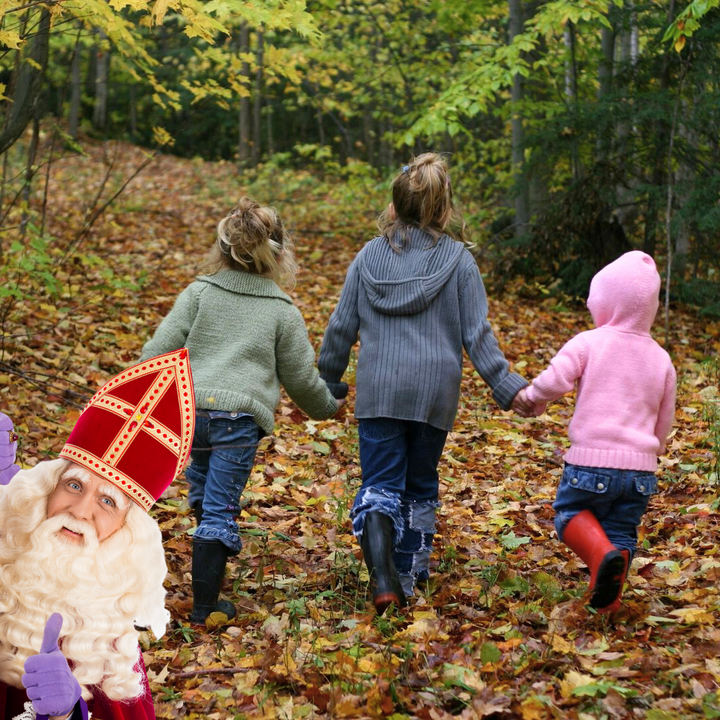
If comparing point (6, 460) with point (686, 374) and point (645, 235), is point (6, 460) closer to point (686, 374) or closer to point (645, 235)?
point (686, 374)

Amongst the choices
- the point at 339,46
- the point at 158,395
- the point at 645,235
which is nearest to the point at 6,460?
the point at 158,395

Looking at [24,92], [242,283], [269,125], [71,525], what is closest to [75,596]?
[71,525]

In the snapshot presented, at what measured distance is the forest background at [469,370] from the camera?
3451 mm

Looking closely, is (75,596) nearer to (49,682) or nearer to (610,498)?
(49,682)

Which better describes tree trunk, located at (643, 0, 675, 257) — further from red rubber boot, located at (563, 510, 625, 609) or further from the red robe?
the red robe

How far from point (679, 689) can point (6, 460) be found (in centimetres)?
238

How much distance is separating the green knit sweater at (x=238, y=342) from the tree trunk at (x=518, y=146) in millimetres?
7197

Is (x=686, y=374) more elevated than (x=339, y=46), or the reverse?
(x=339, y=46)

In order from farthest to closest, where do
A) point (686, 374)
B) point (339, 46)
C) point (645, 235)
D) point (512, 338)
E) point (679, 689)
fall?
1. point (339, 46)
2. point (645, 235)
3. point (512, 338)
4. point (686, 374)
5. point (679, 689)

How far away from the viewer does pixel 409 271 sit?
4.21 metres

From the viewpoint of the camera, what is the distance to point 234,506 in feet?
13.6

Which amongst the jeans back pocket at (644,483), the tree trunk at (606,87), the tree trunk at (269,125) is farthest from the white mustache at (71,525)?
the tree trunk at (269,125)

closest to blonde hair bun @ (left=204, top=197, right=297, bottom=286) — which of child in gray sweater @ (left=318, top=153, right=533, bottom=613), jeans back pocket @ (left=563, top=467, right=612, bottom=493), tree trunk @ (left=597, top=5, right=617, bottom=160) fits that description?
child in gray sweater @ (left=318, top=153, right=533, bottom=613)

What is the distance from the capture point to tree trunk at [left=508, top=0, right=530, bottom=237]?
1098 centimetres
